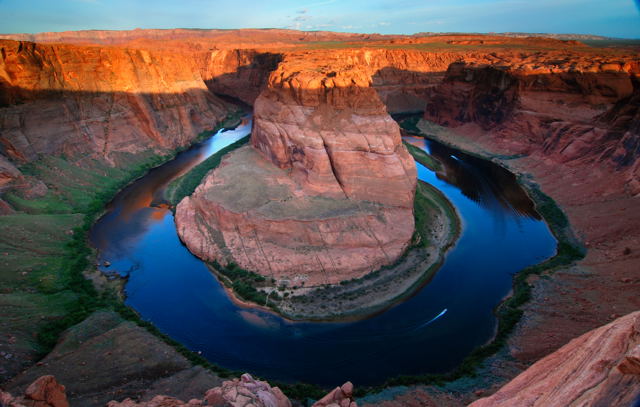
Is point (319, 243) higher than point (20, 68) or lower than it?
lower

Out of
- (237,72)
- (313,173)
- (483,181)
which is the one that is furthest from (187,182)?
(237,72)

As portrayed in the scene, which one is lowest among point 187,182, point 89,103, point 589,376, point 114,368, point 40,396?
point 114,368

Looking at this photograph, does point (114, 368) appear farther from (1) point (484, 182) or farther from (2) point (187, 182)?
(1) point (484, 182)

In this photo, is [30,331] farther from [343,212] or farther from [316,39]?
[316,39]

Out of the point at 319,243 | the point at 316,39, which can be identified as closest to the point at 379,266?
the point at 319,243

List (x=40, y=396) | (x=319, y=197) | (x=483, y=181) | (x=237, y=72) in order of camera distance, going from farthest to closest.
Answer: (x=237, y=72) < (x=483, y=181) < (x=319, y=197) < (x=40, y=396)

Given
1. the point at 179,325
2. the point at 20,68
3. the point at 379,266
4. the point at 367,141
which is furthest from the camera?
the point at 20,68
